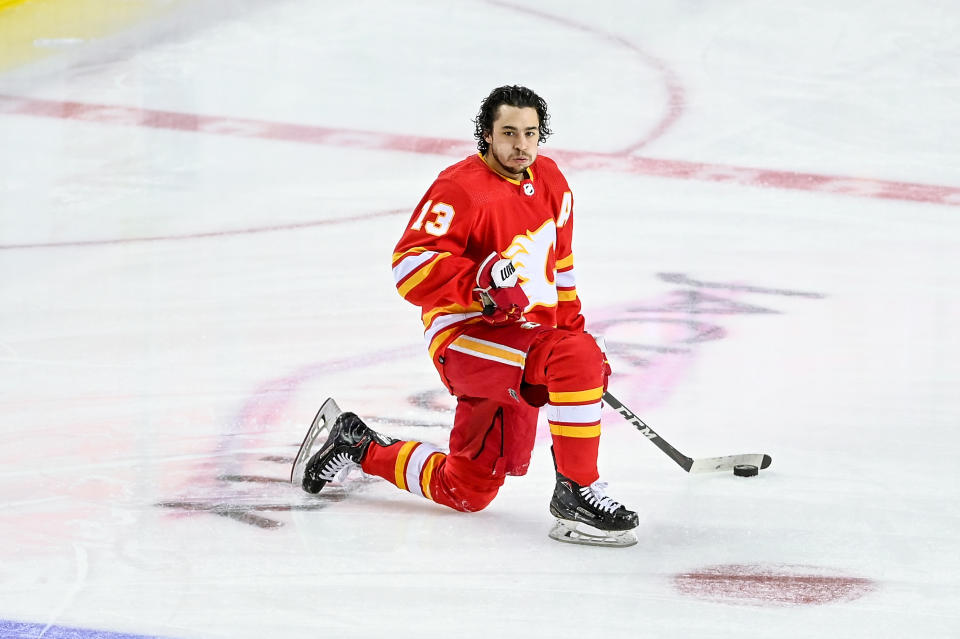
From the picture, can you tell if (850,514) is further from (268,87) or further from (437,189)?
(268,87)

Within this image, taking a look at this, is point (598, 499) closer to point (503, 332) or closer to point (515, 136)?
point (503, 332)

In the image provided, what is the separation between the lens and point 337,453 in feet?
10.2

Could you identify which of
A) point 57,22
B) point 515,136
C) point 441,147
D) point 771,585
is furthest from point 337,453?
point 57,22

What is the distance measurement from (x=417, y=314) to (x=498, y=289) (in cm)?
155

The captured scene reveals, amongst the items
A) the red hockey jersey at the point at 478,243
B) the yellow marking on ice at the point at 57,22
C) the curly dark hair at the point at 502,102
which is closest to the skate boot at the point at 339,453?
the red hockey jersey at the point at 478,243

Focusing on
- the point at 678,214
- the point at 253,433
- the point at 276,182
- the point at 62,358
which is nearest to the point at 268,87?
the point at 276,182

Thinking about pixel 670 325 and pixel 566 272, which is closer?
pixel 566 272

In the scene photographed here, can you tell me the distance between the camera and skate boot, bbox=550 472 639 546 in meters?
2.79

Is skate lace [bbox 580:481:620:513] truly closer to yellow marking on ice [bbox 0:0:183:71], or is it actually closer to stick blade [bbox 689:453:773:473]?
stick blade [bbox 689:453:773:473]

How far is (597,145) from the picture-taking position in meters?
5.74

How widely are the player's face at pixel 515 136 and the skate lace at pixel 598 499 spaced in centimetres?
65

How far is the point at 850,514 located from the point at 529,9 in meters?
4.95

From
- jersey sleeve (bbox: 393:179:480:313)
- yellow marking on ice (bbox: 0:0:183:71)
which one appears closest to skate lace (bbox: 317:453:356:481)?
jersey sleeve (bbox: 393:179:480:313)

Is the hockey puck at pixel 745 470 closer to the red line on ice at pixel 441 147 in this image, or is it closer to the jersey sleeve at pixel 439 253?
the jersey sleeve at pixel 439 253
